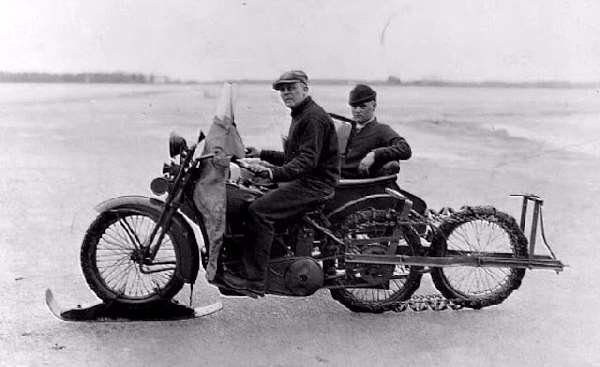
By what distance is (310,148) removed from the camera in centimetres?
462

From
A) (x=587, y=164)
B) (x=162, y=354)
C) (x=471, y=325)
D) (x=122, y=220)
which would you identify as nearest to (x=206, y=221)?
(x=122, y=220)

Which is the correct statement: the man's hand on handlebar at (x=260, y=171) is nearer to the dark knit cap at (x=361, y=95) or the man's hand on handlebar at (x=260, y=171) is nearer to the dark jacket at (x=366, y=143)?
the dark jacket at (x=366, y=143)

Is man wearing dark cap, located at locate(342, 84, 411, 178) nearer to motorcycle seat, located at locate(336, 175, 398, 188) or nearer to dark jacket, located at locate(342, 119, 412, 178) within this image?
dark jacket, located at locate(342, 119, 412, 178)

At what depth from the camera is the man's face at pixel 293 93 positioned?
15.4 ft

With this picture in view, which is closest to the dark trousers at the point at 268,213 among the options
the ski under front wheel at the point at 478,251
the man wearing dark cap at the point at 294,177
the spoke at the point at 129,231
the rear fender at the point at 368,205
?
the man wearing dark cap at the point at 294,177

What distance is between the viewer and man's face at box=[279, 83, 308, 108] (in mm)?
4680

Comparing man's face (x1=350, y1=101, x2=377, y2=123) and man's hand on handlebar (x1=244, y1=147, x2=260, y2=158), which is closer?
man's hand on handlebar (x1=244, y1=147, x2=260, y2=158)

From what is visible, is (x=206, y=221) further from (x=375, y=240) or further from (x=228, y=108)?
(x=375, y=240)

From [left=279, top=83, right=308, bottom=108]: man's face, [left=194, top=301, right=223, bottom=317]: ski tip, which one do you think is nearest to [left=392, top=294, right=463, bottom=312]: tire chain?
[left=194, top=301, right=223, bottom=317]: ski tip

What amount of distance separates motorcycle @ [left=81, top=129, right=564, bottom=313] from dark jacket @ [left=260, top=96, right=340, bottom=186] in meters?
0.26

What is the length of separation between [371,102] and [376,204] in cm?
96

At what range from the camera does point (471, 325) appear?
4816 millimetres

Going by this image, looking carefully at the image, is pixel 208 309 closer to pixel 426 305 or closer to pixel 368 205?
pixel 368 205

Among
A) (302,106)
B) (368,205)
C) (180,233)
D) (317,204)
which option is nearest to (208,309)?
(180,233)
